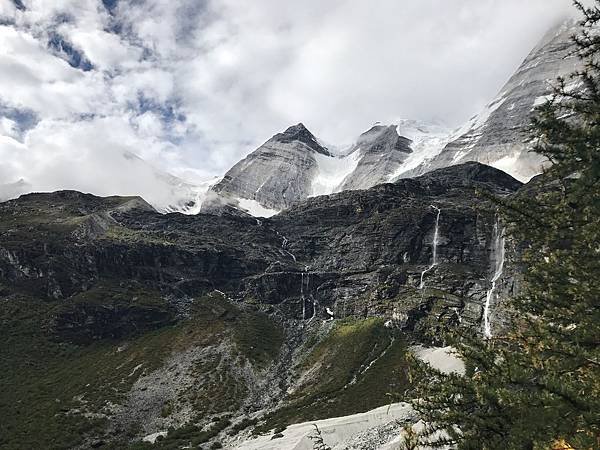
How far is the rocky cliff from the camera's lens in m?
99.6

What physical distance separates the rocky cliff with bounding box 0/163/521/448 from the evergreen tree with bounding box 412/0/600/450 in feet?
203

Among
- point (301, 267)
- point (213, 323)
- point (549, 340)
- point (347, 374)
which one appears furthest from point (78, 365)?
point (549, 340)

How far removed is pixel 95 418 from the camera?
97.6m

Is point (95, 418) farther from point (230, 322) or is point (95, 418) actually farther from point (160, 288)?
point (160, 288)

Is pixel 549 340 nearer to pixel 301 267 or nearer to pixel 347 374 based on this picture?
pixel 347 374

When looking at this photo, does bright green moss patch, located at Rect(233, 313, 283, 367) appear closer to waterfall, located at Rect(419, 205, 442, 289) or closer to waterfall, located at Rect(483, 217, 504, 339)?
waterfall, located at Rect(419, 205, 442, 289)

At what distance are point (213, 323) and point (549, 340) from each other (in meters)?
146

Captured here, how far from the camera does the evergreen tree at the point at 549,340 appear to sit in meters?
9.70

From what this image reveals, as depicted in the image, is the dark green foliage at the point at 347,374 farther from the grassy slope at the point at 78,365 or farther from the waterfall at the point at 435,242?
the waterfall at the point at 435,242

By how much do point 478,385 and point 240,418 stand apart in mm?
96030

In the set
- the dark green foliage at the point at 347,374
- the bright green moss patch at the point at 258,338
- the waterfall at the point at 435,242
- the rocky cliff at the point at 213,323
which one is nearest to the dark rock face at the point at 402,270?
the rocky cliff at the point at 213,323

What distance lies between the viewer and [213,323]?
495ft

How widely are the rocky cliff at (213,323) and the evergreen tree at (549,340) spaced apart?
61.8 meters

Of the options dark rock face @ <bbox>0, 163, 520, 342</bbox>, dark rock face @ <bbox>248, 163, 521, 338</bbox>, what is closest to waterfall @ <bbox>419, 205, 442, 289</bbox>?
dark rock face @ <bbox>248, 163, 521, 338</bbox>
